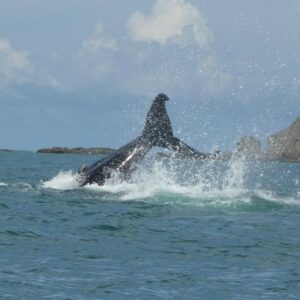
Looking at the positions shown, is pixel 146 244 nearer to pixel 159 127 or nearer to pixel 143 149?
pixel 143 149

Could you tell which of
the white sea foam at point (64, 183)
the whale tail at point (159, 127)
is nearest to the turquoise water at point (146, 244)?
the white sea foam at point (64, 183)

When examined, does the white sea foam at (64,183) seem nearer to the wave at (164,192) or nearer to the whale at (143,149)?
the wave at (164,192)

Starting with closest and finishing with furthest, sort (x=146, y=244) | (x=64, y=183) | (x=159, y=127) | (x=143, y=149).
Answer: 1. (x=146, y=244)
2. (x=143, y=149)
3. (x=159, y=127)
4. (x=64, y=183)

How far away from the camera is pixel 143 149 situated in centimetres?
3616

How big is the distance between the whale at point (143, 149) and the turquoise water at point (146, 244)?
25.2 inches

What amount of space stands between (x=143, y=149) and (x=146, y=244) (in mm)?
14508

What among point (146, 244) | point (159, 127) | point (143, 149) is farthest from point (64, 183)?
point (146, 244)

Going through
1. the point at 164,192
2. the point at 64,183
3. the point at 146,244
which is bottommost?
the point at 146,244

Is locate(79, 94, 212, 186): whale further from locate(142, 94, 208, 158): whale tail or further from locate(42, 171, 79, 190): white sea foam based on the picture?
locate(42, 171, 79, 190): white sea foam

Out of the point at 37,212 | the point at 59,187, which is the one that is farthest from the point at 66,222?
the point at 59,187

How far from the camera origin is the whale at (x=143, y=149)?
3550 cm

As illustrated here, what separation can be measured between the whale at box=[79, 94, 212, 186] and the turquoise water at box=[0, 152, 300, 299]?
0.64m

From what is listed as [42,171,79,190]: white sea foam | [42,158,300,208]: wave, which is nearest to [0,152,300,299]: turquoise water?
[42,158,300,208]: wave

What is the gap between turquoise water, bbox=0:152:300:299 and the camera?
1694cm
